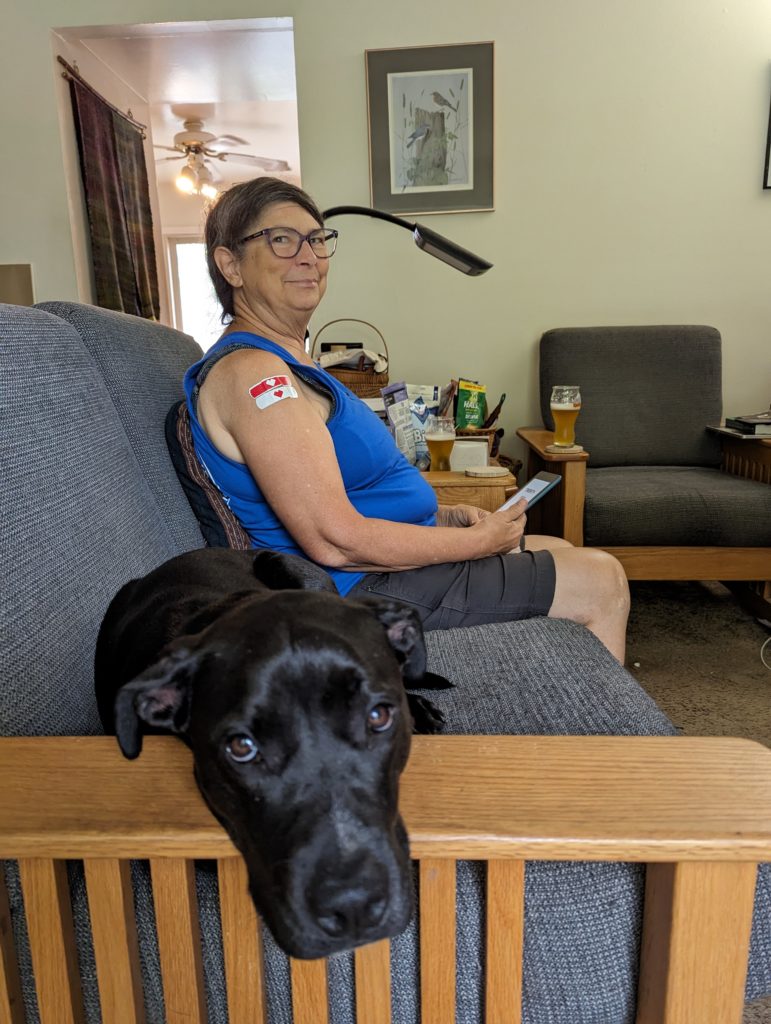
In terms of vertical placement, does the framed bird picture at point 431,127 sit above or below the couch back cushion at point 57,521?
above

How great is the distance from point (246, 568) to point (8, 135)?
3246mm

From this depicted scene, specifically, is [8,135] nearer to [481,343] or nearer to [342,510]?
[481,343]

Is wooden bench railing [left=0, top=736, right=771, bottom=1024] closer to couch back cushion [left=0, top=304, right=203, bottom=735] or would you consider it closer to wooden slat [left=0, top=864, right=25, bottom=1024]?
wooden slat [left=0, top=864, right=25, bottom=1024]

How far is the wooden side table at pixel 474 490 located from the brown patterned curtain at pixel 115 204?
2.66 metres

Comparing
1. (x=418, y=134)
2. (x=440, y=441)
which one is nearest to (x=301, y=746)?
(x=440, y=441)

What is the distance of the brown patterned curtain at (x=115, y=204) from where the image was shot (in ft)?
11.7

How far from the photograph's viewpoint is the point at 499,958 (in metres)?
0.60

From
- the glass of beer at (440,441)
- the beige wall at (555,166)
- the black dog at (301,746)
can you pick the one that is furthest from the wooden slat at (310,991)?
the beige wall at (555,166)

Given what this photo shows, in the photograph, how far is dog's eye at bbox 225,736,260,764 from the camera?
580 mm

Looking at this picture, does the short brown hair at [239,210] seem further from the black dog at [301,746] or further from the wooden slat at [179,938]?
the wooden slat at [179,938]

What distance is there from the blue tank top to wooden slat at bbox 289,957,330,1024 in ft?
2.64

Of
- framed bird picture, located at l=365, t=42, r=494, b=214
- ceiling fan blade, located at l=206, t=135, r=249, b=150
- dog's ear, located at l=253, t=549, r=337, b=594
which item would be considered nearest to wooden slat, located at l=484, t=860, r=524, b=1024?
dog's ear, located at l=253, t=549, r=337, b=594

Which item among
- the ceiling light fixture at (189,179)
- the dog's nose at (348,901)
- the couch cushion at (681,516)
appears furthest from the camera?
the ceiling light fixture at (189,179)

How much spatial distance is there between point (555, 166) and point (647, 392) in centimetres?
107
